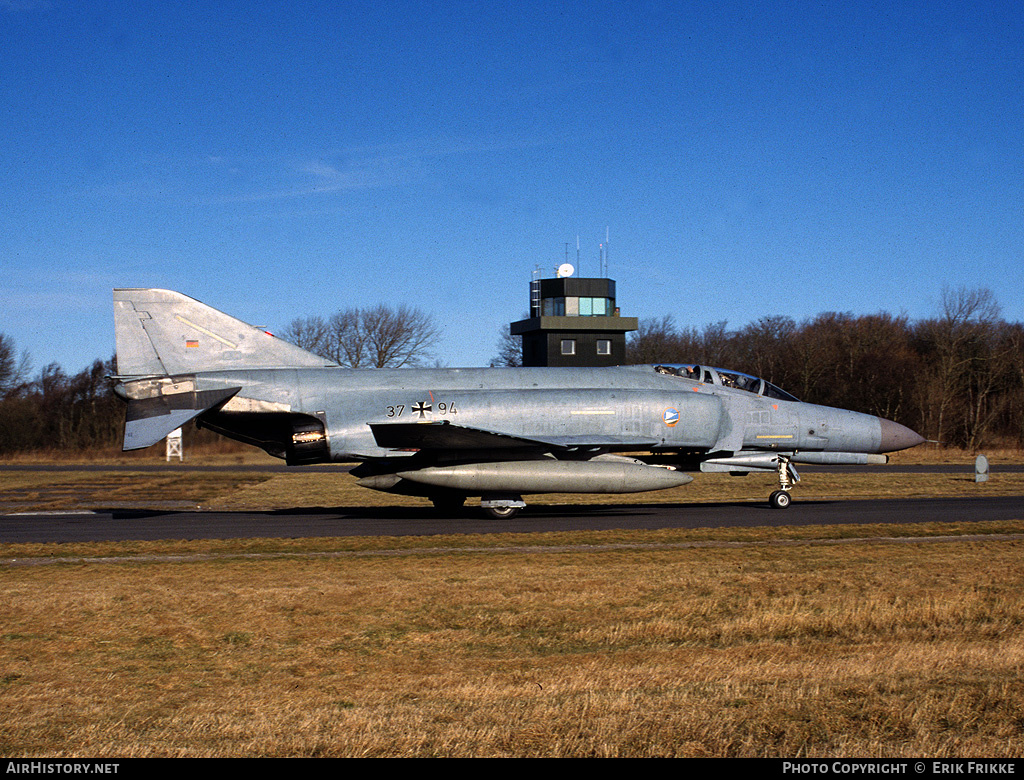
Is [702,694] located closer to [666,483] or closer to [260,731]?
[260,731]

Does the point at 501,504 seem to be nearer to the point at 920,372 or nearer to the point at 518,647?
the point at 518,647

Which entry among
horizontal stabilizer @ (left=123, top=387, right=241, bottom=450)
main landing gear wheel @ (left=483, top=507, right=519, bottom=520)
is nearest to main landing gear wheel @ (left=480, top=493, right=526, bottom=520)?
main landing gear wheel @ (left=483, top=507, right=519, bottom=520)

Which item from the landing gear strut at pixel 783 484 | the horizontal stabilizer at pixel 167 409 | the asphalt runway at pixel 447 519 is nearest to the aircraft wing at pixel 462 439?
the asphalt runway at pixel 447 519

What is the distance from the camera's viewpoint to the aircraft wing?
16.9 metres

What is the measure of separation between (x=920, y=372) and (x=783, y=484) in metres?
45.6

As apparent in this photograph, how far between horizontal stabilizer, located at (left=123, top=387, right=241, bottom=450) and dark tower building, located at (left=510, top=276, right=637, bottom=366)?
121 feet

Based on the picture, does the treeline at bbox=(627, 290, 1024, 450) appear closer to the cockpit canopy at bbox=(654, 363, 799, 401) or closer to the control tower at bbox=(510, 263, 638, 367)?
the control tower at bbox=(510, 263, 638, 367)

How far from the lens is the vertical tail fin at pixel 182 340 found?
17.8 metres

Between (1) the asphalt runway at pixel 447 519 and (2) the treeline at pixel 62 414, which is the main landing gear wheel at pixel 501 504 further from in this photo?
(2) the treeline at pixel 62 414

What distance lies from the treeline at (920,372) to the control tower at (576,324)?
13429mm

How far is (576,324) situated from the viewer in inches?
2140

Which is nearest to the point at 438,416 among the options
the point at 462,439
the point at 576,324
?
the point at 462,439
